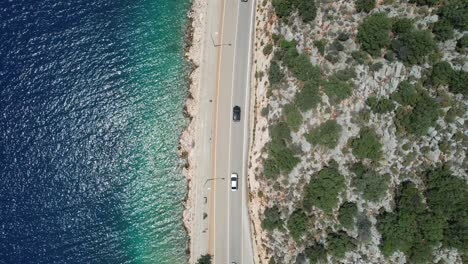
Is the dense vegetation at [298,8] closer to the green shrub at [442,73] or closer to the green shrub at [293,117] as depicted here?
the green shrub at [293,117]

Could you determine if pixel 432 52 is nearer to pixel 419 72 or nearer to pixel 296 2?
pixel 419 72

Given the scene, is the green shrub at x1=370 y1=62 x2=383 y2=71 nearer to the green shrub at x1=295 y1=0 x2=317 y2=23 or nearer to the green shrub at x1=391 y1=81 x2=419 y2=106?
the green shrub at x1=391 y1=81 x2=419 y2=106

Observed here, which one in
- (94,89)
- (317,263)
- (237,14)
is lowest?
(317,263)

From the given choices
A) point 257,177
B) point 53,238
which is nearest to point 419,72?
point 257,177

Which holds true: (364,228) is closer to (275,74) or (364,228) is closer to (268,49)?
(275,74)

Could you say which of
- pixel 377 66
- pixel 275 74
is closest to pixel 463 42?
pixel 377 66

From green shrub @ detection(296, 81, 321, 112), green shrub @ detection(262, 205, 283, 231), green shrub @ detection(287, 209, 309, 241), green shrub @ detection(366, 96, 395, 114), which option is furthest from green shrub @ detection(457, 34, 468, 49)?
green shrub @ detection(262, 205, 283, 231)
